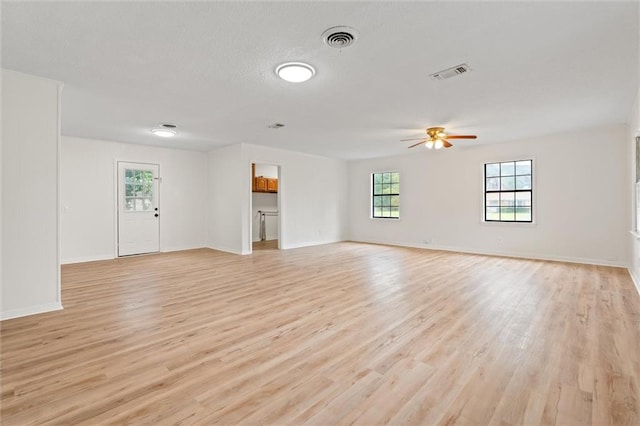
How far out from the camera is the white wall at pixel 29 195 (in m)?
3.04

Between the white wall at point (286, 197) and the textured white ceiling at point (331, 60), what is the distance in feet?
6.81

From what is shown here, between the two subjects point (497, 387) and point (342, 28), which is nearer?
point (497, 387)

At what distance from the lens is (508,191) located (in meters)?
6.64

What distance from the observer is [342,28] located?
236 cm

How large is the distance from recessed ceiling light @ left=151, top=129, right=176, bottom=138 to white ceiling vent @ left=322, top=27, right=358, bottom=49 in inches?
164

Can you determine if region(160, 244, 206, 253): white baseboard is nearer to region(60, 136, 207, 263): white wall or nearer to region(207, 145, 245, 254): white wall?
region(60, 136, 207, 263): white wall

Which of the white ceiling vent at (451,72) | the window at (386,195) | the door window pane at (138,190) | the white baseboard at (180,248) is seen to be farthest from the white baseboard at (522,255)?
the door window pane at (138,190)

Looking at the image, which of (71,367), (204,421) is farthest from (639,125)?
(71,367)

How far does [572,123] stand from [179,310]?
21.4 feet

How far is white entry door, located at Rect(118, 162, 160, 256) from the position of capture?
22.1ft

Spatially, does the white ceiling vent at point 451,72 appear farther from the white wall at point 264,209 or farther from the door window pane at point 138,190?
the white wall at point 264,209

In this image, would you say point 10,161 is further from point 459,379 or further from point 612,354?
point 612,354

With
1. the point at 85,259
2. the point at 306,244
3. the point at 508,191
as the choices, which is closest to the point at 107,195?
the point at 85,259

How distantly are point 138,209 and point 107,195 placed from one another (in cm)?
67
